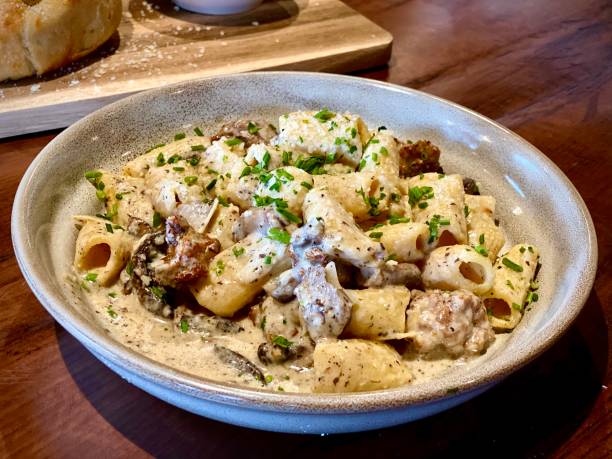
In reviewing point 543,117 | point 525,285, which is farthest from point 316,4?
point 525,285

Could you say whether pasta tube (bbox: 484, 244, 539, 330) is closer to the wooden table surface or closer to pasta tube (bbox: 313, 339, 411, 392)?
the wooden table surface

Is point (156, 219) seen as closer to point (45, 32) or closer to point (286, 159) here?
point (286, 159)

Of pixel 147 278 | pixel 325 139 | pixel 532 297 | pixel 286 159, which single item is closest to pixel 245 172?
pixel 286 159

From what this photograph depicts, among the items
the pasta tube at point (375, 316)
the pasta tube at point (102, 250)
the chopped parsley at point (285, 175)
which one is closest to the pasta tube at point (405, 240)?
the pasta tube at point (375, 316)

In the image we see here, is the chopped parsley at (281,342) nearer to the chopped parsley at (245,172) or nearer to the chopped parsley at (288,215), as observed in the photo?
the chopped parsley at (288,215)

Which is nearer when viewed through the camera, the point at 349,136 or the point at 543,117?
the point at 349,136

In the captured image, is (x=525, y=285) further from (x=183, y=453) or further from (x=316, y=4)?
(x=316, y=4)

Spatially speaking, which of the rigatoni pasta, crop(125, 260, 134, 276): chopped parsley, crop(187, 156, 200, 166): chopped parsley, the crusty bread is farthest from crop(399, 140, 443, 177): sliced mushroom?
the crusty bread

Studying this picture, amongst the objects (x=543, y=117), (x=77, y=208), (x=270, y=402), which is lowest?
(x=543, y=117)
